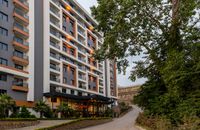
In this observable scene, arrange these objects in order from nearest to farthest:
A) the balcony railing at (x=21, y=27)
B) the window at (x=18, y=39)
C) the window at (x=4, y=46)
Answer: the window at (x=4, y=46) < the window at (x=18, y=39) < the balcony railing at (x=21, y=27)

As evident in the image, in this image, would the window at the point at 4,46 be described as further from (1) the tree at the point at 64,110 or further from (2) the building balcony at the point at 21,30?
(1) the tree at the point at 64,110

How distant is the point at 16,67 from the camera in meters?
56.1

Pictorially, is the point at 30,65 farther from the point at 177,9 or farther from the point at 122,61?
the point at 177,9

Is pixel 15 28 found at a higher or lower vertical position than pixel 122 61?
higher

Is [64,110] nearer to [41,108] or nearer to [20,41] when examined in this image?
[41,108]

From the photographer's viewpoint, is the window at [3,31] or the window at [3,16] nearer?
the window at [3,31]

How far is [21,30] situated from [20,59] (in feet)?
16.3

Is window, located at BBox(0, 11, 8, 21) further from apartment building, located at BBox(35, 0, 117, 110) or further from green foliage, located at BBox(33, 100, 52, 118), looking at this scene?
green foliage, located at BBox(33, 100, 52, 118)

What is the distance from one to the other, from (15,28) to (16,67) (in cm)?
642

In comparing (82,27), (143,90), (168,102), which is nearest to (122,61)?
(143,90)

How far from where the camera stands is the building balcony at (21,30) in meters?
55.4

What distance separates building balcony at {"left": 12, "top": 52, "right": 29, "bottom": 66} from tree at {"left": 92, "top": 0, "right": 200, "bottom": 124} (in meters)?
26.4

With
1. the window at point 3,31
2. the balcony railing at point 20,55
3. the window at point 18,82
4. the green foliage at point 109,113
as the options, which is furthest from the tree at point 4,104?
the green foliage at point 109,113

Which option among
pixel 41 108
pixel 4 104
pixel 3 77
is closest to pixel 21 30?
pixel 3 77
